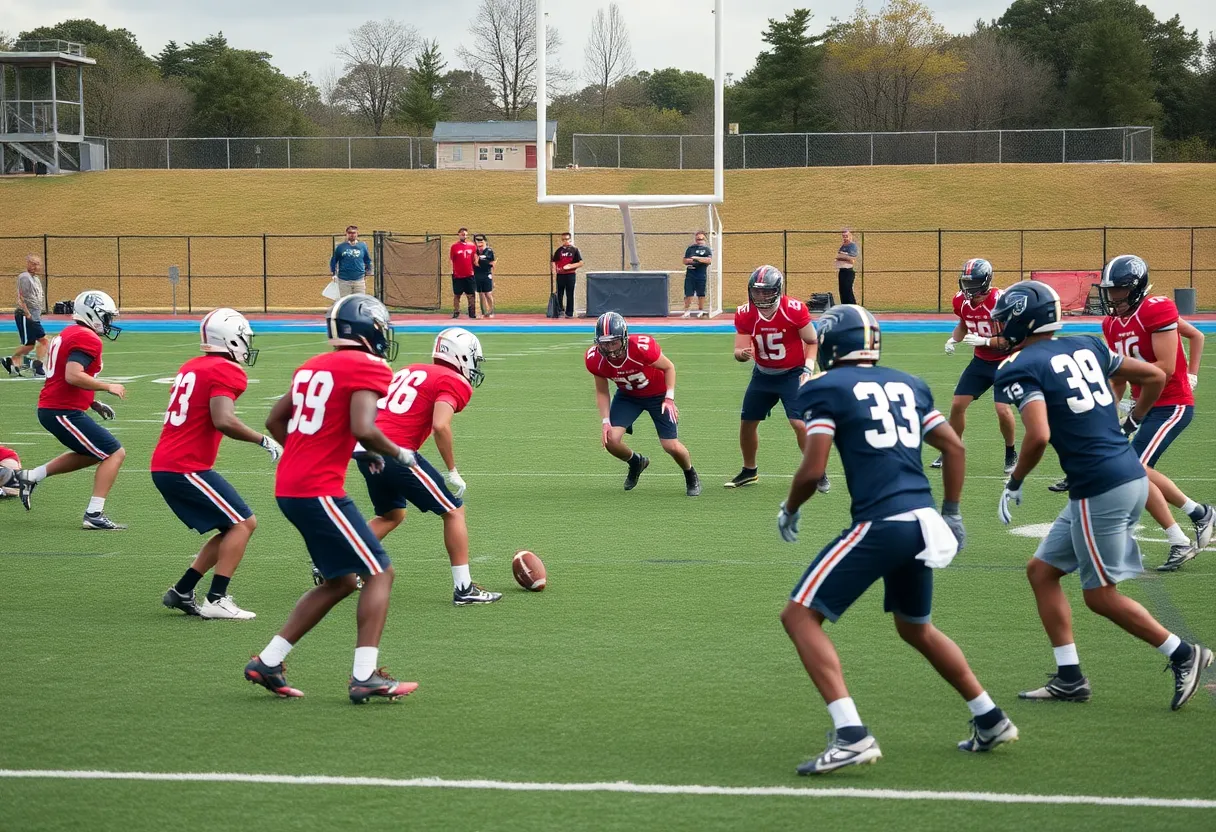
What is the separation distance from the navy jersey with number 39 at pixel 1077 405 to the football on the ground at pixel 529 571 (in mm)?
3118

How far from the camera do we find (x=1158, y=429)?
8.41 meters

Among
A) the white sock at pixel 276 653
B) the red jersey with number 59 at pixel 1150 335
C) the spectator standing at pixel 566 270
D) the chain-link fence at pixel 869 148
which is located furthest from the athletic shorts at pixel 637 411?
the chain-link fence at pixel 869 148

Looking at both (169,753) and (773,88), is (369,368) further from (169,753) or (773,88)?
(773,88)

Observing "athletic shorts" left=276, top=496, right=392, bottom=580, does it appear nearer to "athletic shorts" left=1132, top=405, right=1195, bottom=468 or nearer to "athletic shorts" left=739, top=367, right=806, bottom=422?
"athletic shorts" left=1132, top=405, right=1195, bottom=468

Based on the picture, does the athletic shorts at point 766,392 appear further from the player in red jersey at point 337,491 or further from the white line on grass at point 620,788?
the white line on grass at point 620,788

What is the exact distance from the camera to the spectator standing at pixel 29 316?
2014cm

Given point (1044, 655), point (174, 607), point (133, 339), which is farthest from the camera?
point (133, 339)

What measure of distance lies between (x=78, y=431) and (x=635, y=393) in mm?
4504

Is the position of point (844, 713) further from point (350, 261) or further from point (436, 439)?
point (350, 261)

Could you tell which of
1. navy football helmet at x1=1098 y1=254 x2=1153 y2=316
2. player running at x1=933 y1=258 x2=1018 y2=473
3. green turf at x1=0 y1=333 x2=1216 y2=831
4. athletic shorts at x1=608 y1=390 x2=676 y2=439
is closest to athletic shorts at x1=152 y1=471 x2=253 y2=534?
green turf at x1=0 y1=333 x2=1216 y2=831

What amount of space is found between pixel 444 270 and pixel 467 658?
127ft

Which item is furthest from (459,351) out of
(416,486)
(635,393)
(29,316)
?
(29,316)

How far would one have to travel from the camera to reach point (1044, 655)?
6285 mm

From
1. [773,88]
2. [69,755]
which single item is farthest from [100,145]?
[69,755]
